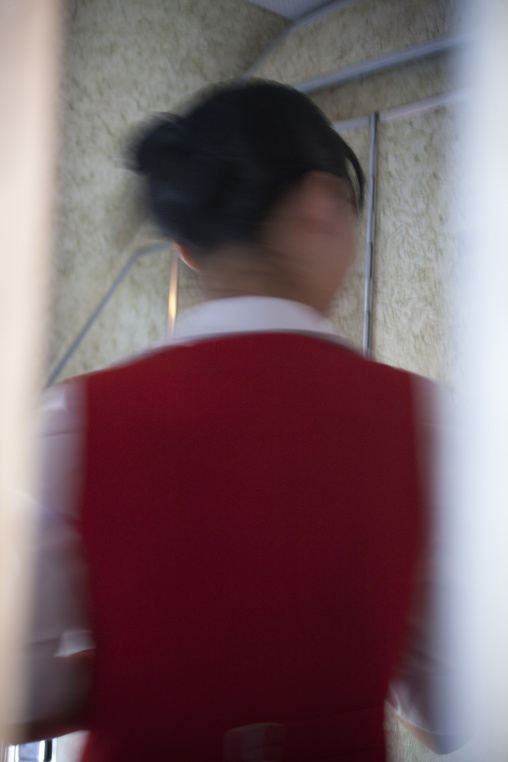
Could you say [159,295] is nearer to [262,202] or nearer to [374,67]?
[374,67]

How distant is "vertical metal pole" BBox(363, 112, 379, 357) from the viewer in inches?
73.4

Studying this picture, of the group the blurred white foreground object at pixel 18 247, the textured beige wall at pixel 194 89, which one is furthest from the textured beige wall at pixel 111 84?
the blurred white foreground object at pixel 18 247

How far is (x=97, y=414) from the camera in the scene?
389mm

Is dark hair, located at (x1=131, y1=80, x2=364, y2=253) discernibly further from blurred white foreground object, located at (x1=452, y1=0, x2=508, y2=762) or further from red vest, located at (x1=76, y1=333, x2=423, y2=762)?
blurred white foreground object, located at (x1=452, y1=0, x2=508, y2=762)

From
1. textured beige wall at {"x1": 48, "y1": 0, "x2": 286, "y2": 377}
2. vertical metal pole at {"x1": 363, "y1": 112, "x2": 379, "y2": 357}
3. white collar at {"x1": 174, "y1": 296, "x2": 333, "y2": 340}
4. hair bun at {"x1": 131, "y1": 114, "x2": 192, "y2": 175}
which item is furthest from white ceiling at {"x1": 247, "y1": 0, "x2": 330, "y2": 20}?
white collar at {"x1": 174, "y1": 296, "x2": 333, "y2": 340}

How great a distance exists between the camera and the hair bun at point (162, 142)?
1.62 ft

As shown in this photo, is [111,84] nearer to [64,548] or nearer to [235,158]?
[235,158]

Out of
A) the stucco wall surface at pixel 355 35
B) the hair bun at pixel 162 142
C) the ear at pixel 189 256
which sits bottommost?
the ear at pixel 189 256

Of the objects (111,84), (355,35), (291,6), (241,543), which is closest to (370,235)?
(355,35)

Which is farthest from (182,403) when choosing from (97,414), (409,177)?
(409,177)

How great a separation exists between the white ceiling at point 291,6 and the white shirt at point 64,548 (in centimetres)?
195

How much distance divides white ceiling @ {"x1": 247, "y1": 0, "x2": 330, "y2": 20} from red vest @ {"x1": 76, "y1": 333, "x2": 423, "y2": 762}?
1982 millimetres

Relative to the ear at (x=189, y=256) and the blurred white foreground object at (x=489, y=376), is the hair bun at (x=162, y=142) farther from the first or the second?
the blurred white foreground object at (x=489, y=376)

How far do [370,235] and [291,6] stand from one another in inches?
32.0
